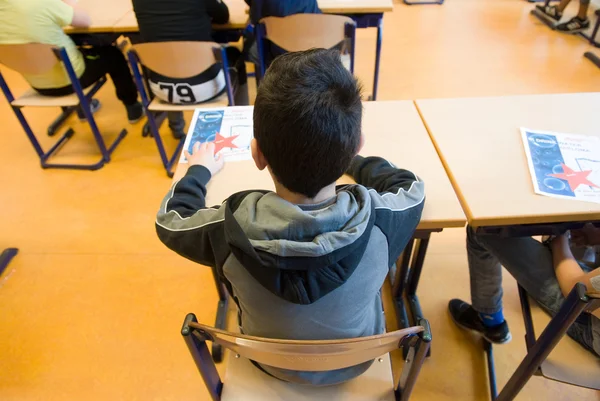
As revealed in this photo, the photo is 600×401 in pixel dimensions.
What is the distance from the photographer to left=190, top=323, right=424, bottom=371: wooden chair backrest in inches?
26.4

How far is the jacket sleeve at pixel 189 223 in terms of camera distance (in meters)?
0.83

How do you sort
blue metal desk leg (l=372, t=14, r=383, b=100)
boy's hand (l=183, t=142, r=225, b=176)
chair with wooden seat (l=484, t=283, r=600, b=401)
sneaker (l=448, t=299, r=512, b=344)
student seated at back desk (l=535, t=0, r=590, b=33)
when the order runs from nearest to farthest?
chair with wooden seat (l=484, t=283, r=600, b=401)
boy's hand (l=183, t=142, r=225, b=176)
sneaker (l=448, t=299, r=512, b=344)
blue metal desk leg (l=372, t=14, r=383, b=100)
student seated at back desk (l=535, t=0, r=590, b=33)

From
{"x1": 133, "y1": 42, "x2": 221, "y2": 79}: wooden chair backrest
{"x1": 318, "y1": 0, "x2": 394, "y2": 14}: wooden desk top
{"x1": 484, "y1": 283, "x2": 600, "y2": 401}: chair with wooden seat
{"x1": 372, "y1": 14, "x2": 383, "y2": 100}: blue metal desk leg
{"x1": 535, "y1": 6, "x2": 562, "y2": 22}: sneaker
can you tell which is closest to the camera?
{"x1": 484, "y1": 283, "x2": 600, "y2": 401}: chair with wooden seat

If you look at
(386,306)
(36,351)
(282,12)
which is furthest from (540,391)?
(282,12)

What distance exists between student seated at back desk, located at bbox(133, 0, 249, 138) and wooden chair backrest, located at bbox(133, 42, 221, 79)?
9 centimetres

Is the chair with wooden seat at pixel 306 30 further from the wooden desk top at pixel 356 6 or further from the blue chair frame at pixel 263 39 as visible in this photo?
the wooden desk top at pixel 356 6

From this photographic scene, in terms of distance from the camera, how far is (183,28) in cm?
204

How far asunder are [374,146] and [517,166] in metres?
0.39

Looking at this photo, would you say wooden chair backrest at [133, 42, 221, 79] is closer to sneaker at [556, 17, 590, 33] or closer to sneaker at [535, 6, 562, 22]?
sneaker at [556, 17, 590, 33]

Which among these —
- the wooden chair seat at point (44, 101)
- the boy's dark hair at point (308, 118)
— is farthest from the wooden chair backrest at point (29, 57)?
the boy's dark hair at point (308, 118)

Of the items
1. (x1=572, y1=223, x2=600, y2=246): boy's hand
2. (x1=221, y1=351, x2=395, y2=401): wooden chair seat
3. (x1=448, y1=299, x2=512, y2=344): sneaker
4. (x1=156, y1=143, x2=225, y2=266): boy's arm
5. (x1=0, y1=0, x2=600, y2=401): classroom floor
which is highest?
(x1=156, y1=143, x2=225, y2=266): boy's arm

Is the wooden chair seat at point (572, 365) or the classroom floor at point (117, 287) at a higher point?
the wooden chair seat at point (572, 365)

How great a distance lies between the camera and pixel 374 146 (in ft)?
3.98

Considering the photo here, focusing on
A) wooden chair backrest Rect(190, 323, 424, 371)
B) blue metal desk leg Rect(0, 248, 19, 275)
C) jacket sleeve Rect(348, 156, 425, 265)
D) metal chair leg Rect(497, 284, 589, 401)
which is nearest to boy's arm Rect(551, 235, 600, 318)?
metal chair leg Rect(497, 284, 589, 401)
